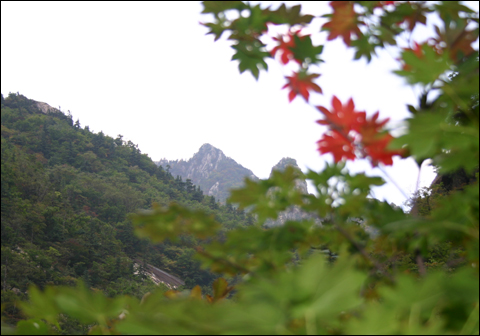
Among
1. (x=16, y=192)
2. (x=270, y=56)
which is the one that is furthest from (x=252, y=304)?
(x=16, y=192)

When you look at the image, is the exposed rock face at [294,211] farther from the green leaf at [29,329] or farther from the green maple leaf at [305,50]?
the green leaf at [29,329]

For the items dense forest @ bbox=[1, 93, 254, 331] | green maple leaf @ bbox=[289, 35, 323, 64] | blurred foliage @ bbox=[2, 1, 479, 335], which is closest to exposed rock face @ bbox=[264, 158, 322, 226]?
blurred foliage @ bbox=[2, 1, 479, 335]

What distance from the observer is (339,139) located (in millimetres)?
644

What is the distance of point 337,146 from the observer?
65 centimetres

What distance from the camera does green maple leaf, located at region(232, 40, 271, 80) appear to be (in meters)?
0.68

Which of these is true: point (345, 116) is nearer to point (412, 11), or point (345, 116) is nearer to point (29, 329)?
point (412, 11)

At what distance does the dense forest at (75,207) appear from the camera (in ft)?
40.8

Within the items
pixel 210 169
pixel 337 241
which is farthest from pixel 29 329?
pixel 210 169

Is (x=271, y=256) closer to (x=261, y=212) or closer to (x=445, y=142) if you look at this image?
(x=261, y=212)

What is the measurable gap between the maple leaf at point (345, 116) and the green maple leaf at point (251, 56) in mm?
194

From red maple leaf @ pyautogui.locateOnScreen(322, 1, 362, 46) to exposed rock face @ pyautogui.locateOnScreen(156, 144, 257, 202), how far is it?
65.0m

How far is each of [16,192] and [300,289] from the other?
17.3 m

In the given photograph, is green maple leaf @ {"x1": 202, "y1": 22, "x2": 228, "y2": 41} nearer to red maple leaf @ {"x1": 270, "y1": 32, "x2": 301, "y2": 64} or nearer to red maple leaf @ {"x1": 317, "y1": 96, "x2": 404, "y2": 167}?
red maple leaf @ {"x1": 270, "y1": 32, "x2": 301, "y2": 64}

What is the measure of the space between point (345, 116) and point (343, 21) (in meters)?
0.25
